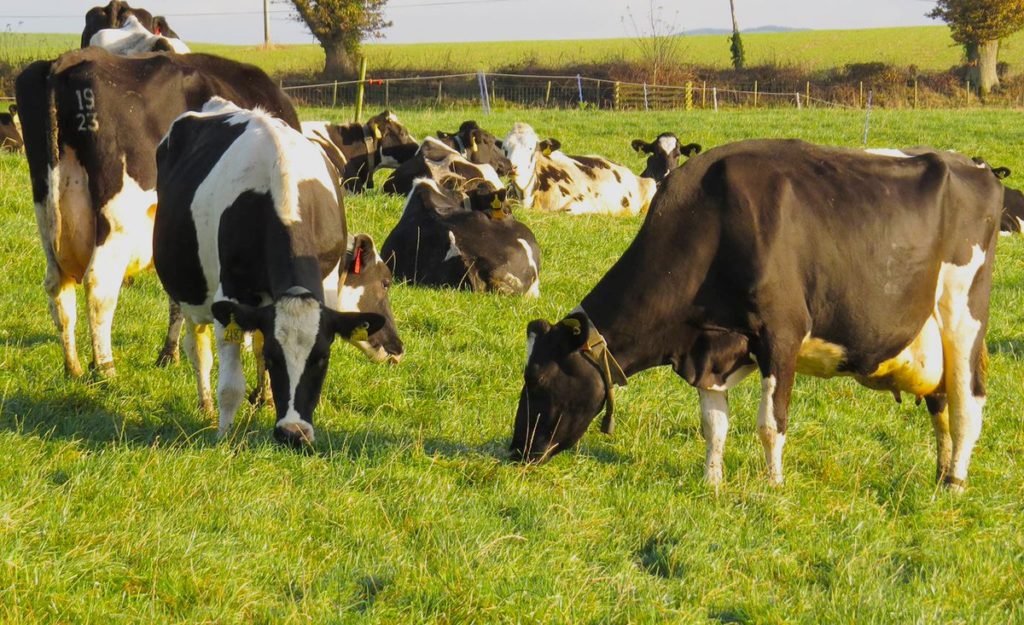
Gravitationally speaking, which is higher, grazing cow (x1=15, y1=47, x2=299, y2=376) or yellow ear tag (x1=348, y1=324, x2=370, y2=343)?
grazing cow (x1=15, y1=47, x2=299, y2=376)

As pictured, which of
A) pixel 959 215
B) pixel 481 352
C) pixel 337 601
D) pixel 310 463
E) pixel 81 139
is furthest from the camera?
pixel 481 352

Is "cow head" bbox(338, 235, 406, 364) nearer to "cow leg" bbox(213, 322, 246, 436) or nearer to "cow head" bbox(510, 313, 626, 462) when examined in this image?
"cow leg" bbox(213, 322, 246, 436)

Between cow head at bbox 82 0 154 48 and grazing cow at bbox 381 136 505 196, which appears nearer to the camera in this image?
cow head at bbox 82 0 154 48

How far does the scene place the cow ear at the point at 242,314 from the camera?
21.7 ft

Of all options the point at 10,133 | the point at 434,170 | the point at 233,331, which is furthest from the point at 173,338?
the point at 10,133

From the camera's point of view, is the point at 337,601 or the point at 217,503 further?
the point at 217,503

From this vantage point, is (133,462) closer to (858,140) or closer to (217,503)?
(217,503)

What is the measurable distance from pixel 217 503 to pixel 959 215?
4802 mm

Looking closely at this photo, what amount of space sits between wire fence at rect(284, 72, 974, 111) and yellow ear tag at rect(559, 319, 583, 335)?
4005cm

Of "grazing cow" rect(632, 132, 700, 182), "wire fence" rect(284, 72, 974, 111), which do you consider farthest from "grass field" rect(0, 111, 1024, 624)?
"wire fence" rect(284, 72, 974, 111)

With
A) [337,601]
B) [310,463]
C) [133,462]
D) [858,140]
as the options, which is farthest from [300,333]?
[858,140]

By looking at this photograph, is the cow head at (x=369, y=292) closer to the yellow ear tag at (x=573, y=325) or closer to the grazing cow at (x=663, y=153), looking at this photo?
the yellow ear tag at (x=573, y=325)

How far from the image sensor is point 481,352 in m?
9.79

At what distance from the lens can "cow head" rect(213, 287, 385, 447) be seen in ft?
21.4
